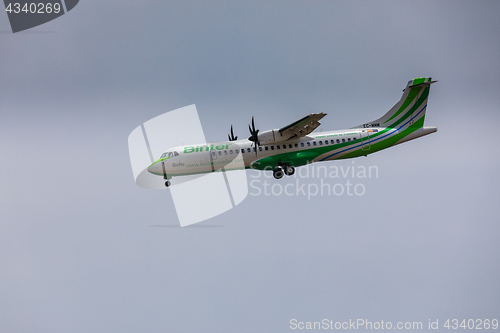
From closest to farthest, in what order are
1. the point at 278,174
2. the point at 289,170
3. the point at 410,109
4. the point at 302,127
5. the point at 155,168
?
the point at 302,127
the point at 289,170
the point at 278,174
the point at 155,168
the point at 410,109

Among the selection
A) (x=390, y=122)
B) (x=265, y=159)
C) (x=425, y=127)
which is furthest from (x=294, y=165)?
(x=425, y=127)

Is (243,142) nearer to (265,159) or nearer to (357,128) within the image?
(265,159)

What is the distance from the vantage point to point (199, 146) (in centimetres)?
3366

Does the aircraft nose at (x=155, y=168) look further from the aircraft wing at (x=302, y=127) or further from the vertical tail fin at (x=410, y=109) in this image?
the vertical tail fin at (x=410, y=109)

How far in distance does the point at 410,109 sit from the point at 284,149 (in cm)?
1302

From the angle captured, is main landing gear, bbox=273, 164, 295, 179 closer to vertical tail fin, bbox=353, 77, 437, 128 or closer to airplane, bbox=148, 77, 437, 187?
airplane, bbox=148, 77, 437, 187

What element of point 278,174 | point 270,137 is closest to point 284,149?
point 270,137

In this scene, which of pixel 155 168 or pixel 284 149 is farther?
pixel 155 168

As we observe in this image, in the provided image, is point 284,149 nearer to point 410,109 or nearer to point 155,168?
point 155,168

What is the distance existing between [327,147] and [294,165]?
336 centimetres

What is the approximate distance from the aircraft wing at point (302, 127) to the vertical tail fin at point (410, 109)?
21.1 ft

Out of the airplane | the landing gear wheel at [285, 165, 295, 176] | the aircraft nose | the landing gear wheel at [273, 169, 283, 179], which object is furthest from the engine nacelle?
the aircraft nose

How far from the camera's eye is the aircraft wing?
30.4m

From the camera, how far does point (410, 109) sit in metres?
35.8
